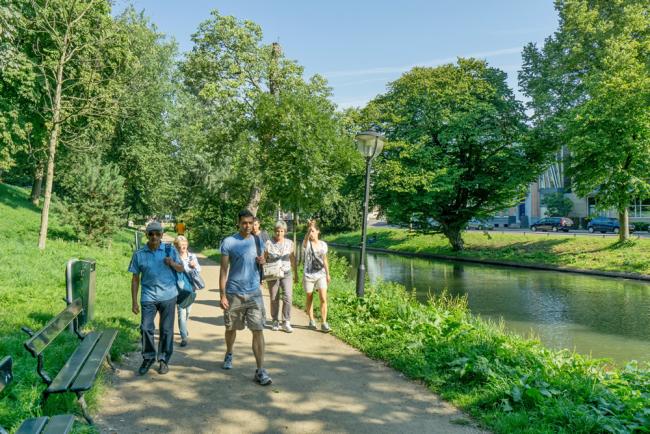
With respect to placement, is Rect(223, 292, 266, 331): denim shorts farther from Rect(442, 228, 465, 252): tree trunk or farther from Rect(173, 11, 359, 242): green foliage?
Rect(442, 228, 465, 252): tree trunk

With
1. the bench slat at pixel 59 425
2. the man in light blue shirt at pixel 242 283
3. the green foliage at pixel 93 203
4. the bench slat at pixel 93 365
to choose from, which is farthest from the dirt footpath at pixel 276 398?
the green foliage at pixel 93 203

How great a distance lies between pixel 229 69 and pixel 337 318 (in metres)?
14.8

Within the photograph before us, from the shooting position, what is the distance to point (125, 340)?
6.99m

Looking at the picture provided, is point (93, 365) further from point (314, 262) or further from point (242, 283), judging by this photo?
point (314, 262)

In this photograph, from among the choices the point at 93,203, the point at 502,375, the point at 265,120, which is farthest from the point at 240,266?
the point at 93,203

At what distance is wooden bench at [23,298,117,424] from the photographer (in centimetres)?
407

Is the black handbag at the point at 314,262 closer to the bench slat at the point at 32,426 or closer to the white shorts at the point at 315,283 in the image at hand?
the white shorts at the point at 315,283

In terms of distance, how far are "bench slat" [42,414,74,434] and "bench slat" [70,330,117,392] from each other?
584 mm

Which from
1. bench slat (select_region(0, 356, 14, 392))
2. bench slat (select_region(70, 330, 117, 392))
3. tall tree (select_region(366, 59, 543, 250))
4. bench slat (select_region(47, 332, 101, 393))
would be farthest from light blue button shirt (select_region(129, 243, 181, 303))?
tall tree (select_region(366, 59, 543, 250))

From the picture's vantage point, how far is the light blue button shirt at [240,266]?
5746mm

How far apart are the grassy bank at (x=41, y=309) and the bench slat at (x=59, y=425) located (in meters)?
0.56

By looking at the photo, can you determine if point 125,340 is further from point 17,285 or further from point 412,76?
point 412,76

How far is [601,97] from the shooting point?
24.8 m

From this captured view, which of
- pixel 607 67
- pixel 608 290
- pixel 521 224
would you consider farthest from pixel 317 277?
pixel 521 224
